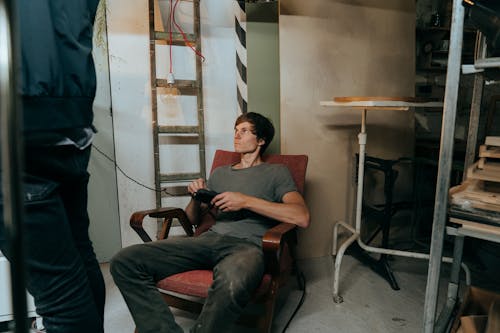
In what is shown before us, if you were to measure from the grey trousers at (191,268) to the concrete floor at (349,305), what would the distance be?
→ 0.42 metres

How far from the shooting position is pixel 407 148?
2.85 meters

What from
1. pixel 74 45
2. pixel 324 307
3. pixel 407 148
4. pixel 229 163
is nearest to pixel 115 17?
pixel 229 163

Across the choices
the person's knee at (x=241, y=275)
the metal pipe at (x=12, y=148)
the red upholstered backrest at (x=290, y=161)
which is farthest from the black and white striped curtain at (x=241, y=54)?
the metal pipe at (x=12, y=148)

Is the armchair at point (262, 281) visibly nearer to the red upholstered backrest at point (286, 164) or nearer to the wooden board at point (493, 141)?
the red upholstered backrest at point (286, 164)

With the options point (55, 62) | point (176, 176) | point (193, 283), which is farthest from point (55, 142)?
point (176, 176)

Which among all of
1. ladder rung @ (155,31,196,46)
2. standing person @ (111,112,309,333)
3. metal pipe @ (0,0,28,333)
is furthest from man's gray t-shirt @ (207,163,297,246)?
metal pipe @ (0,0,28,333)

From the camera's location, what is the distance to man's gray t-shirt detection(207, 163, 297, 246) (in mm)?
1772

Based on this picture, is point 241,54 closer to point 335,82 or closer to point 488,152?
A: point 335,82

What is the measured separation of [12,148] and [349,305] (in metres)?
2.00

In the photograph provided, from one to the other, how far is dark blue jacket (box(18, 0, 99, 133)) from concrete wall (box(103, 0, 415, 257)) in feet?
4.64

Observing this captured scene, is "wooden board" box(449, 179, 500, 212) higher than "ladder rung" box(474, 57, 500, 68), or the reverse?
"ladder rung" box(474, 57, 500, 68)

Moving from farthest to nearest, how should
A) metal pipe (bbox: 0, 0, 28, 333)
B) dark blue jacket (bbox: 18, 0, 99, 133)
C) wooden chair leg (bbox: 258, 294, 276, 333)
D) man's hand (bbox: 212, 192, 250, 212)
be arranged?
1. man's hand (bbox: 212, 192, 250, 212)
2. wooden chair leg (bbox: 258, 294, 276, 333)
3. dark blue jacket (bbox: 18, 0, 99, 133)
4. metal pipe (bbox: 0, 0, 28, 333)

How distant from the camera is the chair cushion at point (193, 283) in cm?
144

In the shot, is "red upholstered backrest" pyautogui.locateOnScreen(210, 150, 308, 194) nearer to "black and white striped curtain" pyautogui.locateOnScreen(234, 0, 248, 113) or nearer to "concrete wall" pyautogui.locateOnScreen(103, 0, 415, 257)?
"concrete wall" pyautogui.locateOnScreen(103, 0, 415, 257)
